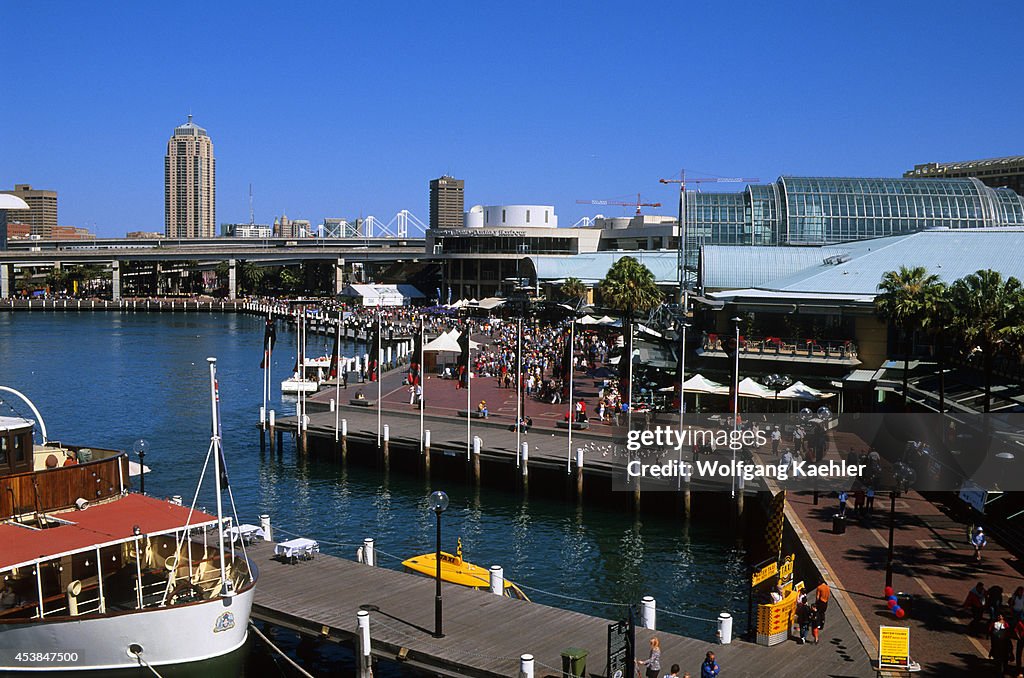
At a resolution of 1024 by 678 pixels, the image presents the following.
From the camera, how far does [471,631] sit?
82.9 ft

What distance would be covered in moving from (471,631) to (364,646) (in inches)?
108

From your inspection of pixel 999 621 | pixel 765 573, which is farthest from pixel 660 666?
pixel 999 621

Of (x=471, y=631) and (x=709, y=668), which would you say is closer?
(x=709, y=668)

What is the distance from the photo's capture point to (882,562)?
31.3 metres

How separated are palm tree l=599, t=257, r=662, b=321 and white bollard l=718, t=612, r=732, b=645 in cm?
5404

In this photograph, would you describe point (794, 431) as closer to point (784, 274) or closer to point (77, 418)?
point (784, 274)

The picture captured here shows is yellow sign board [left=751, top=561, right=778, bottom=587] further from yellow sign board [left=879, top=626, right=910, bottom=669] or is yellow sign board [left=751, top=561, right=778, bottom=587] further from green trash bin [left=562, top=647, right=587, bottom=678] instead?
green trash bin [left=562, top=647, right=587, bottom=678]

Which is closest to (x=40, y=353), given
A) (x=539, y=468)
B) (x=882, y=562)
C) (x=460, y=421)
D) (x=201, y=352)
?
(x=201, y=352)

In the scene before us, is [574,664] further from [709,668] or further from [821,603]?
[821,603]

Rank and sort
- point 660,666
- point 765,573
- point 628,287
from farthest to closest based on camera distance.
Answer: point 628,287 → point 765,573 → point 660,666

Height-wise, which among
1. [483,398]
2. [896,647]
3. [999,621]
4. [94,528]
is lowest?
[483,398]

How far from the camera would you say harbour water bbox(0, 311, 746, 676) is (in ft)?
113

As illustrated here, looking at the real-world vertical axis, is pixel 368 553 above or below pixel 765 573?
below

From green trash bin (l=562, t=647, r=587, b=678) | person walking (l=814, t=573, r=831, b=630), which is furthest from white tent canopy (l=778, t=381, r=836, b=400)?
green trash bin (l=562, t=647, r=587, b=678)
